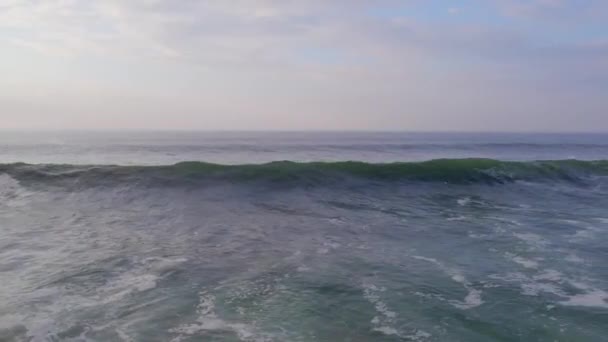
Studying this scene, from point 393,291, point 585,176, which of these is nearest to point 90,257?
point 393,291

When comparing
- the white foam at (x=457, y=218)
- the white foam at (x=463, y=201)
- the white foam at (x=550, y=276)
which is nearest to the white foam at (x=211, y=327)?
the white foam at (x=550, y=276)

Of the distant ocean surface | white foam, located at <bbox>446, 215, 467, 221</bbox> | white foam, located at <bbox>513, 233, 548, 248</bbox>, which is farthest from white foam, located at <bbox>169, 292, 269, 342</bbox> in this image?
white foam, located at <bbox>446, 215, 467, 221</bbox>

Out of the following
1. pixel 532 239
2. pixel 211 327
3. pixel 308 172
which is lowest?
pixel 211 327

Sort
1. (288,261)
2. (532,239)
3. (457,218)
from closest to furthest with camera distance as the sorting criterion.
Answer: (288,261) → (532,239) → (457,218)

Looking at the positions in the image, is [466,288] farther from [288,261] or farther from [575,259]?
[575,259]

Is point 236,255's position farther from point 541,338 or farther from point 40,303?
point 541,338

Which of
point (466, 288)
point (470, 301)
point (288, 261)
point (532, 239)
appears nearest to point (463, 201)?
point (532, 239)

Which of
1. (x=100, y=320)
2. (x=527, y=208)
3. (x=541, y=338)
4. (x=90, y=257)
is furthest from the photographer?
(x=527, y=208)
